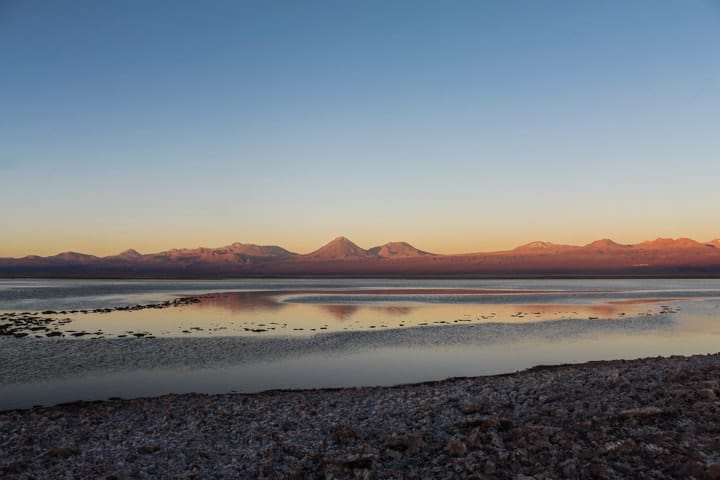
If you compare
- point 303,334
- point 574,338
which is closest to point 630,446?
point 574,338

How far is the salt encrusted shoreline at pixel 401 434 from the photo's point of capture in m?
9.70

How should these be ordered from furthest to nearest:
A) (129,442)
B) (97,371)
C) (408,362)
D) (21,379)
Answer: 1. (408,362)
2. (97,371)
3. (21,379)
4. (129,442)

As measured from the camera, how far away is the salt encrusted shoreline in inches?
382

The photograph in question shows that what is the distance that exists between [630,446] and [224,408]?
1045cm

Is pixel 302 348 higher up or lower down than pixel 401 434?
lower down

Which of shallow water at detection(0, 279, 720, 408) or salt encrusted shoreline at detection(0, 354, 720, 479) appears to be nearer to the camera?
salt encrusted shoreline at detection(0, 354, 720, 479)

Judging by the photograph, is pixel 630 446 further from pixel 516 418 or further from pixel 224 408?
pixel 224 408

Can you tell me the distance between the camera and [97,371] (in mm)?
22625

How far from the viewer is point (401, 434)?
12.0 metres

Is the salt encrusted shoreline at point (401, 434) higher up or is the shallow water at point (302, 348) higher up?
the salt encrusted shoreline at point (401, 434)

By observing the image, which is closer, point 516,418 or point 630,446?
point 630,446

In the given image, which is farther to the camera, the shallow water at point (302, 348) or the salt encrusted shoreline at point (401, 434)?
the shallow water at point (302, 348)

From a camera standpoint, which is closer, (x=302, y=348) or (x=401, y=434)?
(x=401, y=434)

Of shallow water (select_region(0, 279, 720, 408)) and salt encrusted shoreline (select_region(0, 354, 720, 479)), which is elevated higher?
salt encrusted shoreline (select_region(0, 354, 720, 479))
